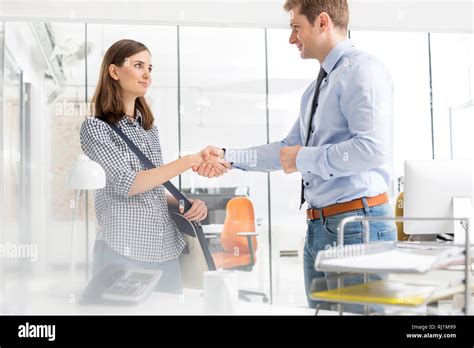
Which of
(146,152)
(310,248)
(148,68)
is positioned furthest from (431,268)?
(148,68)

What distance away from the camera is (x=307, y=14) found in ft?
6.59

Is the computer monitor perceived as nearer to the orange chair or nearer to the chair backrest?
the orange chair

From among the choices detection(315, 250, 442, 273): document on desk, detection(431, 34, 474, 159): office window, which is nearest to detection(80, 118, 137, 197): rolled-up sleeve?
detection(315, 250, 442, 273): document on desk

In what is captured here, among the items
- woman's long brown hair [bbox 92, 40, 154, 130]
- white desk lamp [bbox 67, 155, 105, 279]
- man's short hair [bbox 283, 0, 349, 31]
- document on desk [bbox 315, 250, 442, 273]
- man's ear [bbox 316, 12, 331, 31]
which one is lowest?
document on desk [bbox 315, 250, 442, 273]

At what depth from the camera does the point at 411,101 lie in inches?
192

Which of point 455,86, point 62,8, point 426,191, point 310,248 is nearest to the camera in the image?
point 310,248

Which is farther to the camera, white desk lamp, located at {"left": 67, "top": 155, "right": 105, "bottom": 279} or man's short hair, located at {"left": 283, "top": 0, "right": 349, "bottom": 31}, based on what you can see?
white desk lamp, located at {"left": 67, "top": 155, "right": 105, "bottom": 279}

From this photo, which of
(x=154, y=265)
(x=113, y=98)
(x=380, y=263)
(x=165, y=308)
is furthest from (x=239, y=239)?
(x=380, y=263)

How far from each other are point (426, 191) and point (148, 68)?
51.2 inches

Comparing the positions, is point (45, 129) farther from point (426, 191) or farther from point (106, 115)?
point (426, 191)

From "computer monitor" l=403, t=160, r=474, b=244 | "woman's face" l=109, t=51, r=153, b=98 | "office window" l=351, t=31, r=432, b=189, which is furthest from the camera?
"office window" l=351, t=31, r=432, b=189

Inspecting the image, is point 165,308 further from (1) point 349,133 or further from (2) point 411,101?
(2) point 411,101

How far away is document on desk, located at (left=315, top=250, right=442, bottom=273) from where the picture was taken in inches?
44.0
